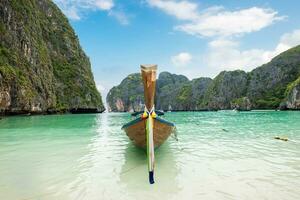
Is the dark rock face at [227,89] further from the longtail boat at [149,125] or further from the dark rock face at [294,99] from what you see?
the longtail boat at [149,125]

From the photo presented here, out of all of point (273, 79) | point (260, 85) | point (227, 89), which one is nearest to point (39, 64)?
point (260, 85)

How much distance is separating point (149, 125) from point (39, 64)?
6259 cm

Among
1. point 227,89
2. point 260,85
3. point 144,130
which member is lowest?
point 144,130


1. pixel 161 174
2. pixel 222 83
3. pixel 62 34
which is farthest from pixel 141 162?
pixel 222 83

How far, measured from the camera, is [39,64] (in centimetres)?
6234

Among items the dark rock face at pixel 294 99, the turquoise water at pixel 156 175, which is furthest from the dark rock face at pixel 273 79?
the turquoise water at pixel 156 175

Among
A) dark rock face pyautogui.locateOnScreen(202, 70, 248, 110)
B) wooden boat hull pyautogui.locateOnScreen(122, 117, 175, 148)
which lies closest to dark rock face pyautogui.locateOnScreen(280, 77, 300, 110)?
dark rock face pyautogui.locateOnScreen(202, 70, 248, 110)

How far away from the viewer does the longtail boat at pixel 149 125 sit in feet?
18.9

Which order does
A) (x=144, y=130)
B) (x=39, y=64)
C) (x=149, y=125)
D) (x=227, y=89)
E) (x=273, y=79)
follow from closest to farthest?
(x=149, y=125), (x=144, y=130), (x=39, y=64), (x=273, y=79), (x=227, y=89)

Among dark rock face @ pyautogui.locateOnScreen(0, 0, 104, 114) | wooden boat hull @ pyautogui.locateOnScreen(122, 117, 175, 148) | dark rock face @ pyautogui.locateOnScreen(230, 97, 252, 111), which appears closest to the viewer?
wooden boat hull @ pyautogui.locateOnScreen(122, 117, 175, 148)

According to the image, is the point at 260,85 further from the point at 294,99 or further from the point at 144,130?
the point at 144,130

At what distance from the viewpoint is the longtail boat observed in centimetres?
576

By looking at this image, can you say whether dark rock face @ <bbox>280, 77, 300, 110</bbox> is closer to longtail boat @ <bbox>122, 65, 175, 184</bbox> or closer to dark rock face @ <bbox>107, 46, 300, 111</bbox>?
dark rock face @ <bbox>107, 46, 300, 111</bbox>

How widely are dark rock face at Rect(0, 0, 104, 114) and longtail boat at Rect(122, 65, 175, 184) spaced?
38.9m
